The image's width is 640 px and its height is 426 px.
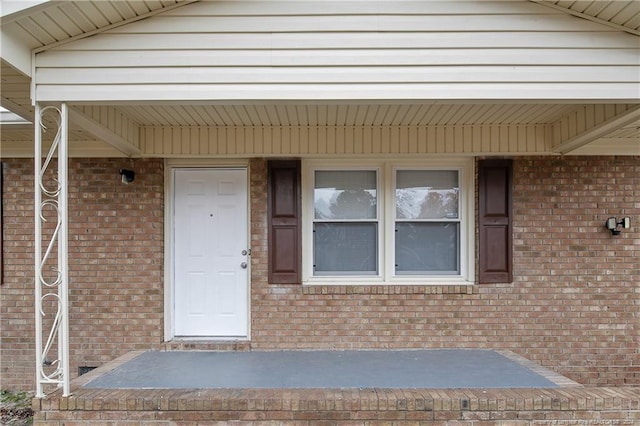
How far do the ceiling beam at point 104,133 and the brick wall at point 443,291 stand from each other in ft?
0.74

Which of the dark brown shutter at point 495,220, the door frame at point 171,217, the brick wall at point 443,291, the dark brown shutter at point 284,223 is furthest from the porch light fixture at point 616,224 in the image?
the door frame at point 171,217

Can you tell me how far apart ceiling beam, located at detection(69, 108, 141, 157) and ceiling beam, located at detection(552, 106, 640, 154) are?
452 cm

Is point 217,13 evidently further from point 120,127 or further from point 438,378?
point 438,378

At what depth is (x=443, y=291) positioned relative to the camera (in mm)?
4500

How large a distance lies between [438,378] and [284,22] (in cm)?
322

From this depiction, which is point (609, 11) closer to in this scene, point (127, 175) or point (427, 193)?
point (427, 193)

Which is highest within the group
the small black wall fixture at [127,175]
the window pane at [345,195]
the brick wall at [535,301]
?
the small black wall fixture at [127,175]

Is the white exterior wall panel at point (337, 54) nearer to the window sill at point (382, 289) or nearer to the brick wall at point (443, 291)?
the brick wall at point (443, 291)

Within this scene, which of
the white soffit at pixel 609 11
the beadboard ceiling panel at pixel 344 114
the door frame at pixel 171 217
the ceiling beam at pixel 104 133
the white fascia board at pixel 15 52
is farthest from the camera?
the door frame at pixel 171 217

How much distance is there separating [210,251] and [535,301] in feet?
12.1

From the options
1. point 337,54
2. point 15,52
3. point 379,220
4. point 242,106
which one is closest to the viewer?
point 15,52

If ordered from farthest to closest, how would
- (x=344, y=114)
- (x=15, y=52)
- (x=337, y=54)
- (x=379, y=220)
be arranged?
1. (x=379, y=220)
2. (x=344, y=114)
3. (x=337, y=54)
4. (x=15, y=52)

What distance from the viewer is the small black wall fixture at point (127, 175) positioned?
174 inches

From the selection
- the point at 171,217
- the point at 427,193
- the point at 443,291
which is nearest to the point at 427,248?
the point at 443,291
